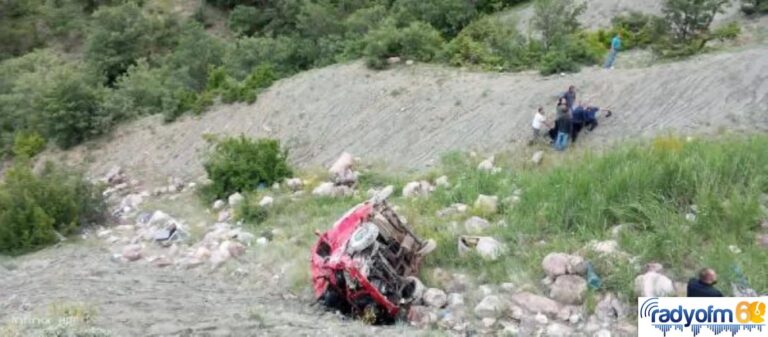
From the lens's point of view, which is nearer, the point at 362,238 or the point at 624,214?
the point at 362,238

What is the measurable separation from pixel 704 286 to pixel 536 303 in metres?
1.74

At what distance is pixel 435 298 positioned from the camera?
8930 mm

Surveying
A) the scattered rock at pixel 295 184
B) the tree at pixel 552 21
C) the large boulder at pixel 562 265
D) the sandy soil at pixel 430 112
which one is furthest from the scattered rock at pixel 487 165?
the tree at pixel 552 21

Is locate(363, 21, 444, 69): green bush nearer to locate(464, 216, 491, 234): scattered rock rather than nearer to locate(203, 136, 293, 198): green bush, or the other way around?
locate(203, 136, 293, 198): green bush

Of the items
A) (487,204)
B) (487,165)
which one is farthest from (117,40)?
(487,204)

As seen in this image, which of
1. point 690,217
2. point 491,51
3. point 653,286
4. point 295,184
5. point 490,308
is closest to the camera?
point 653,286

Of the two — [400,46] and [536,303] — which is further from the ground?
[536,303]

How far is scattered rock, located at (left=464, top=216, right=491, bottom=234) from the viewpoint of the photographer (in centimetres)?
1012

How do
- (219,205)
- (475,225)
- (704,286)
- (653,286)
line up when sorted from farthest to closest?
(219,205)
(475,225)
(653,286)
(704,286)

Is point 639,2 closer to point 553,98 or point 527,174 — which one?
point 553,98

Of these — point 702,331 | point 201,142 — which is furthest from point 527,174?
point 201,142

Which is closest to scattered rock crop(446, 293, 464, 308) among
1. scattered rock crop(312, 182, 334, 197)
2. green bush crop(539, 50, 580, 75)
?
scattered rock crop(312, 182, 334, 197)

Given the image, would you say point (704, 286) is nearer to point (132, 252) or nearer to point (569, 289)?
point (569, 289)

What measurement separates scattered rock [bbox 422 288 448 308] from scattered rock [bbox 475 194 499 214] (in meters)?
1.92
